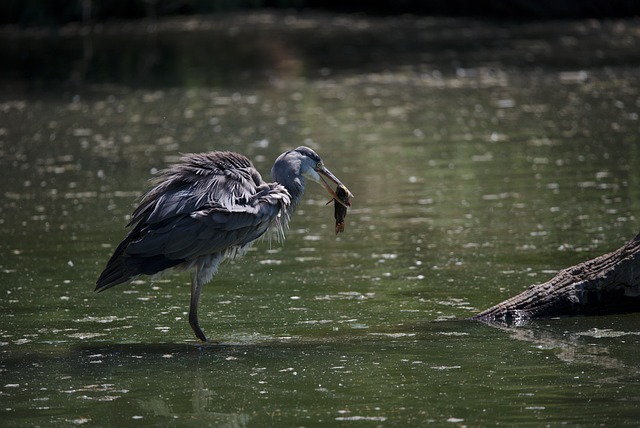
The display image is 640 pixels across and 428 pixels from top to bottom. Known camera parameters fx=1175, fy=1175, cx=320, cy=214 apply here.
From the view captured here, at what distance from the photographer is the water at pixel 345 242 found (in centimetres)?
744

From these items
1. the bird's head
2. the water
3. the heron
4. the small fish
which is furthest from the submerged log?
the heron

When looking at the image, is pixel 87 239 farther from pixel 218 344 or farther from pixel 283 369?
pixel 283 369

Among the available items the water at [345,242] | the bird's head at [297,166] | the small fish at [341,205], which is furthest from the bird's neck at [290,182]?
the water at [345,242]

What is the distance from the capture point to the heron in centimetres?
882

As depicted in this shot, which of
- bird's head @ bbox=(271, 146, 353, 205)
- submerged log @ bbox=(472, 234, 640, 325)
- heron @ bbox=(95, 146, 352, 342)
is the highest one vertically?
bird's head @ bbox=(271, 146, 353, 205)

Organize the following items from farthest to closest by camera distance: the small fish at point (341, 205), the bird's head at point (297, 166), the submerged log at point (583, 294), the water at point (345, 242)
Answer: the small fish at point (341, 205), the bird's head at point (297, 166), the submerged log at point (583, 294), the water at point (345, 242)

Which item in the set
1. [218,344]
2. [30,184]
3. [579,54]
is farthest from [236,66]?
[218,344]

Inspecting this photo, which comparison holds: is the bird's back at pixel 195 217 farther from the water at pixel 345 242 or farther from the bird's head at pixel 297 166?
the water at pixel 345 242

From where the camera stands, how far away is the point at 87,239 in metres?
12.6

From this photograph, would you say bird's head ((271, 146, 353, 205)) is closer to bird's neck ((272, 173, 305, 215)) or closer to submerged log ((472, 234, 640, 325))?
bird's neck ((272, 173, 305, 215))

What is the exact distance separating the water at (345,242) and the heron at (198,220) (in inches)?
21.0

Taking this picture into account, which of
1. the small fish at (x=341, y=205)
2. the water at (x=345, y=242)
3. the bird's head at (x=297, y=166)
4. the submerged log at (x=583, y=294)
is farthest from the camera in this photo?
the small fish at (x=341, y=205)

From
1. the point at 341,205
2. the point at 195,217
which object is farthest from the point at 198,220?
the point at 341,205

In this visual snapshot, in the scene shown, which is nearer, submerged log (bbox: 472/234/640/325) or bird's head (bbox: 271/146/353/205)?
submerged log (bbox: 472/234/640/325)
